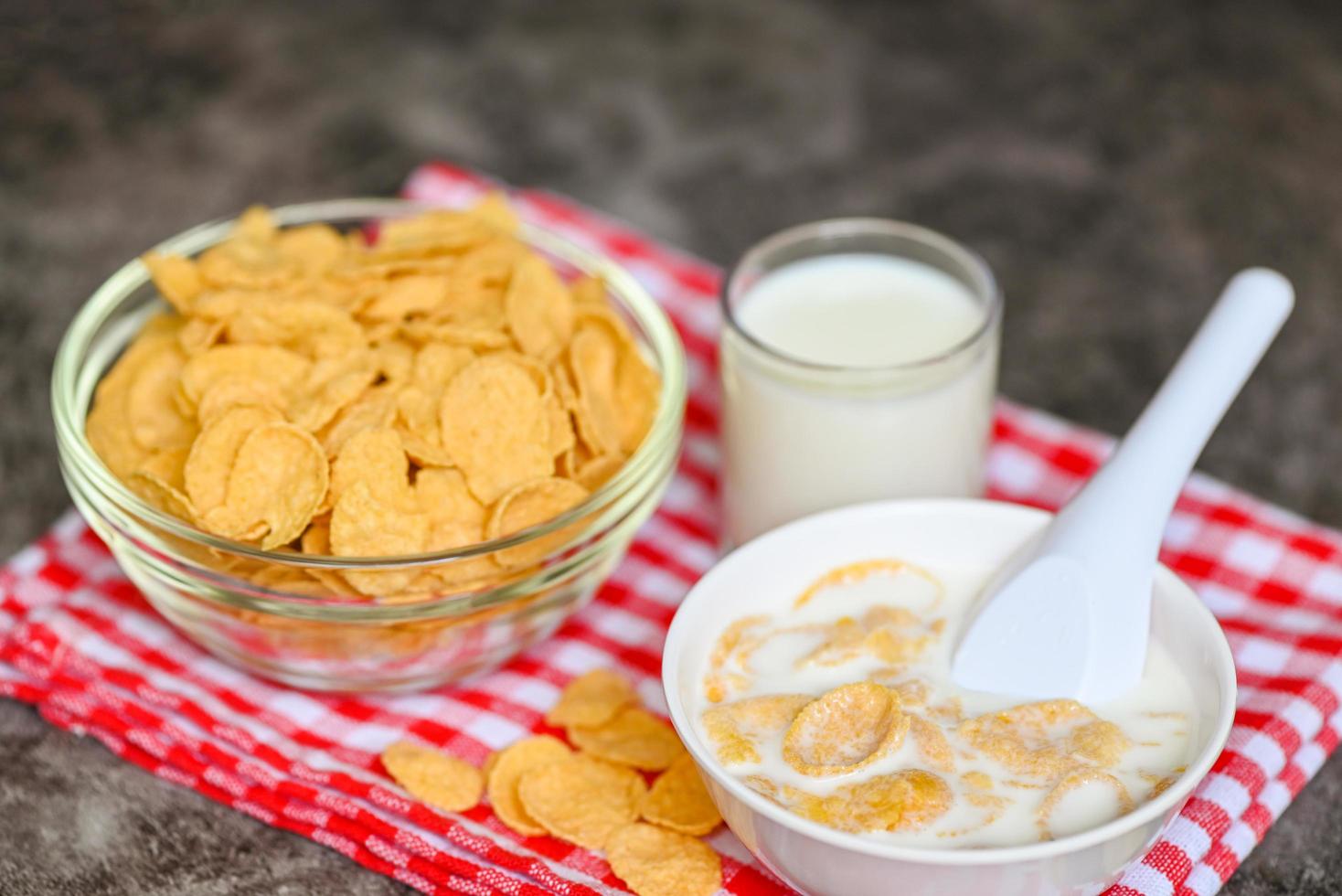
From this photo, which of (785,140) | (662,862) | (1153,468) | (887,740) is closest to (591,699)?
(662,862)

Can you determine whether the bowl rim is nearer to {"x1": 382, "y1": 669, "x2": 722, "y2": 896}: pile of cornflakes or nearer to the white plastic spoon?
{"x1": 382, "y1": 669, "x2": 722, "y2": 896}: pile of cornflakes

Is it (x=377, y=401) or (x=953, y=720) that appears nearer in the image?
(x=953, y=720)

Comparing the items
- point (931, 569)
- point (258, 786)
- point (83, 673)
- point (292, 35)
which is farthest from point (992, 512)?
point (292, 35)

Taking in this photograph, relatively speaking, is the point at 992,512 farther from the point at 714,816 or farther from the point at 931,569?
the point at 714,816

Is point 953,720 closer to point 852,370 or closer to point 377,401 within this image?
point 852,370

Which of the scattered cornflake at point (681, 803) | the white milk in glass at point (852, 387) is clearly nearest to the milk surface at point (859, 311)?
the white milk in glass at point (852, 387)

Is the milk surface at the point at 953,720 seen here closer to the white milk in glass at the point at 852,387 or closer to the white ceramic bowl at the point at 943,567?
the white ceramic bowl at the point at 943,567

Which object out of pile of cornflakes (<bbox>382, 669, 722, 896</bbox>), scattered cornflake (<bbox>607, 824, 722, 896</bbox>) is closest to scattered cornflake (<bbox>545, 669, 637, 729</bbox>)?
pile of cornflakes (<bbox>382, 669, 722, 896</bbox>)

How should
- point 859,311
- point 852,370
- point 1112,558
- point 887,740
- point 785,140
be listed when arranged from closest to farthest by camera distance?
point 887,740 < point 1112,558 < point 852,370 < point 859,311 < point 785,140
